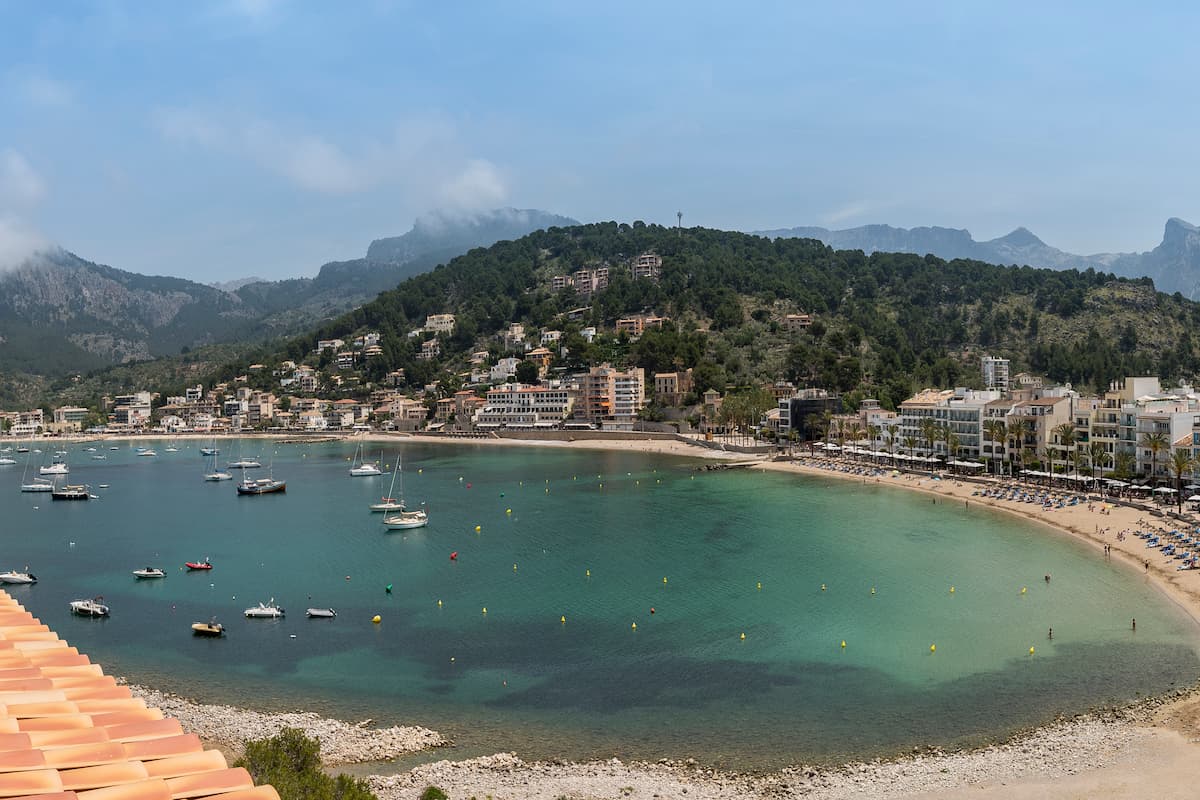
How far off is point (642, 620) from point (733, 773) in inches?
500

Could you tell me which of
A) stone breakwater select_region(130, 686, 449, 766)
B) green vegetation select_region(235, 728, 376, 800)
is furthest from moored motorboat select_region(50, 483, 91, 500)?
green vegetation select_region(235, 728, 376, 800)

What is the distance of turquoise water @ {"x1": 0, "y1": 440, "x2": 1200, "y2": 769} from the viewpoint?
23594mm

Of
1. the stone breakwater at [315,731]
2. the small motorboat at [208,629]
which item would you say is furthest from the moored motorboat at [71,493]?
the stone breakwater at [315,731]

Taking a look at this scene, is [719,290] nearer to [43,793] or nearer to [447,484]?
[447,484]

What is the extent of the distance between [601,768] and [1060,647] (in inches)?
661

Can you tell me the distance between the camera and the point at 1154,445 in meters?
51.3

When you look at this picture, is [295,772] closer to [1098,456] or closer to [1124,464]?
[1124,464]

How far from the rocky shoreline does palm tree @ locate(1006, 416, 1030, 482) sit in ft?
139

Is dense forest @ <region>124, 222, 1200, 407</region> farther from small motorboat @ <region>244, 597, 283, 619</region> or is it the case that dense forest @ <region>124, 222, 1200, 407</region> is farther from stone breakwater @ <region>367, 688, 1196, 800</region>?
stone breakwater @ <region>367, 688, 1196, 800</region>

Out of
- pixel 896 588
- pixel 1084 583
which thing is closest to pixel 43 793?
pixel 896 588

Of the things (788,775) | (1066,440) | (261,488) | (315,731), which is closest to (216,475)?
(261,488)

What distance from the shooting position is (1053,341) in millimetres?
123438

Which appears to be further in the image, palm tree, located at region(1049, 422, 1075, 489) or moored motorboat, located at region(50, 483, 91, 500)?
moored motorboat, located at region(50, 483, 91, 500)

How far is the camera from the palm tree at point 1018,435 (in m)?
62.2
